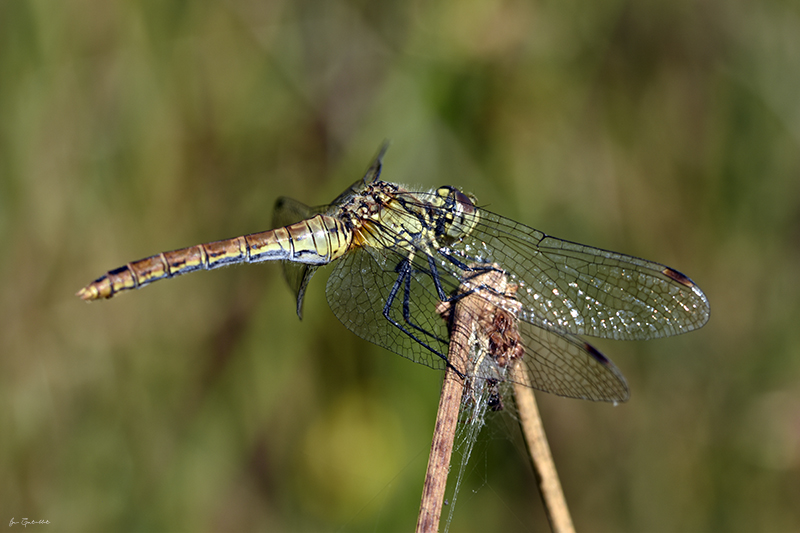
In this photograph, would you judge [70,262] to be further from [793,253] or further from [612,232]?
[793,253]

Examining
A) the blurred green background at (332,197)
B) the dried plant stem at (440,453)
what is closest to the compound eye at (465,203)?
the blurred green background at (332,197)

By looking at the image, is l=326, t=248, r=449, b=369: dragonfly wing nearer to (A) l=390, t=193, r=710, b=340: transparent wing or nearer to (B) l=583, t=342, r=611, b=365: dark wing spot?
(A) l=390, t=193, r=710, b=340: transparent wing

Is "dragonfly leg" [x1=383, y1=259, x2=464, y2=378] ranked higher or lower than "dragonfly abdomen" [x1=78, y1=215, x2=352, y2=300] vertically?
lower

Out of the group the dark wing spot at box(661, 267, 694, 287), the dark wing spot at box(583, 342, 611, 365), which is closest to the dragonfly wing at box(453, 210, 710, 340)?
the dark wing spot at box(661, 267, 694, 287)

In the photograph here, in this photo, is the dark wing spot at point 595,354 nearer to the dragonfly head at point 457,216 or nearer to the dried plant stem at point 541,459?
the dried plant stem at point 541,459

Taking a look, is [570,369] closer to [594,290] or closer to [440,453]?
[594,290]

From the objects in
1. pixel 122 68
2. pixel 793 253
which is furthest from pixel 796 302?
pixel 122 68

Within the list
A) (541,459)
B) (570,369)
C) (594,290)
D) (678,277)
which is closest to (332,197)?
(594,290)

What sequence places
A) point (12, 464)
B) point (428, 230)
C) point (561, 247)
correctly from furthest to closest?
point (12, 464) < point (428, 230) < point (561, 247)
